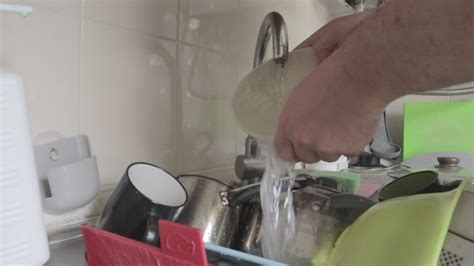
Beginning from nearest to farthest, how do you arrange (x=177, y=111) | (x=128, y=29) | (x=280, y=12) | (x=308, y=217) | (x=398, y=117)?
(x=308, y=217)
(x=128, y=29)
(x=177, y=111)
(x=280, y=12)
(x=398, y=117)

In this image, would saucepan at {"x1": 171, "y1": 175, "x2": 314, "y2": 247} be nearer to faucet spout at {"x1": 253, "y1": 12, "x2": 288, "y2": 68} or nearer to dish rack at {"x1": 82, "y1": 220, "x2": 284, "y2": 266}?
dish rack at {"x1": 82, "y1": 220, "x2": 284, "y2": 266}

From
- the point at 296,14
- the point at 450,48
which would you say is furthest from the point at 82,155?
the point at 296,14

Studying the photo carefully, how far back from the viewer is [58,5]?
0.54 metres

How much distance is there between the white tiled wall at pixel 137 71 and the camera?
526 millimetres

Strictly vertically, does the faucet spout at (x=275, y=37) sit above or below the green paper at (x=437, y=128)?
above

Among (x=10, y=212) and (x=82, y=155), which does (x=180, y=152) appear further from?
(x=10, y=212)

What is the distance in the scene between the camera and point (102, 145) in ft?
2.00

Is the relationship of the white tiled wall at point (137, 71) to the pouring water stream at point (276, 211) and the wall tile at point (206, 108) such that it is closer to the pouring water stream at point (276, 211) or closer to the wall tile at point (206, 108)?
the wall tile at point (206, 108)

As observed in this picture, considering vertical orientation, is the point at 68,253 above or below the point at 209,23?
below

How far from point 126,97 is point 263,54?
0.24m

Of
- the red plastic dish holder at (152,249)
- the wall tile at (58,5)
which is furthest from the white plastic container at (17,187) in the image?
the wall tile at (58,5)

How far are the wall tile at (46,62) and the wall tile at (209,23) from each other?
22 cm

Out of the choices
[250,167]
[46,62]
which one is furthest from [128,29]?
[250,167]

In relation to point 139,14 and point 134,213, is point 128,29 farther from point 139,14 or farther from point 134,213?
point 134,213
